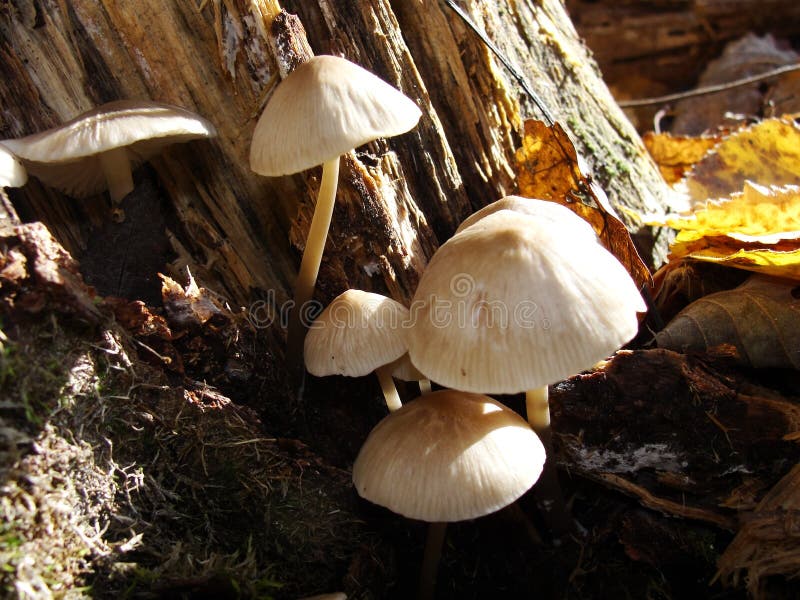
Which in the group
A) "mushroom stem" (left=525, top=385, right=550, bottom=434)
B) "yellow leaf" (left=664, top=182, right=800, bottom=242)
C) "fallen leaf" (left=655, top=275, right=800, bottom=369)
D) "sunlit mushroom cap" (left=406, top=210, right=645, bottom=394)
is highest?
"sunlit mushroom cap" (left=406, top=210, right=645, bottom=394)

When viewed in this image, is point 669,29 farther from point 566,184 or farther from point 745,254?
point 745,254

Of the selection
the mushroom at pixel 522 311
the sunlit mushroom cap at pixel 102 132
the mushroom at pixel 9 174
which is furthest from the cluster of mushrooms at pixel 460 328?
the mushroom at pixel 9 174

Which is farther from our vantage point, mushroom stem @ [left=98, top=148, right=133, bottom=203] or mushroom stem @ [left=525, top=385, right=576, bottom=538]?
mushroom stem @ [left=98, top=148, right=133, bottom=203]

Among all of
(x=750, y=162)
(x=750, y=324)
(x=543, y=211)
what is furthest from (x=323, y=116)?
(x=750, y=162)

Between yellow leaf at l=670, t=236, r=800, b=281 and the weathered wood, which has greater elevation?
the weathered wood

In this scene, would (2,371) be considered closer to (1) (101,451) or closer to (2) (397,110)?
(1) (101,451)

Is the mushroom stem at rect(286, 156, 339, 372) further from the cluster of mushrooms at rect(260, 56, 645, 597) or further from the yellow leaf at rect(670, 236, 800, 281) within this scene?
the yellow leaf at rect(670, 236, 800, 281)

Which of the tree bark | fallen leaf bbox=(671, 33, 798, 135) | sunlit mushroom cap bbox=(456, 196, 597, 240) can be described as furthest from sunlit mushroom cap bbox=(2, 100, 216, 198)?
fallen leaf bbox=(671, 33, 798, 135)
